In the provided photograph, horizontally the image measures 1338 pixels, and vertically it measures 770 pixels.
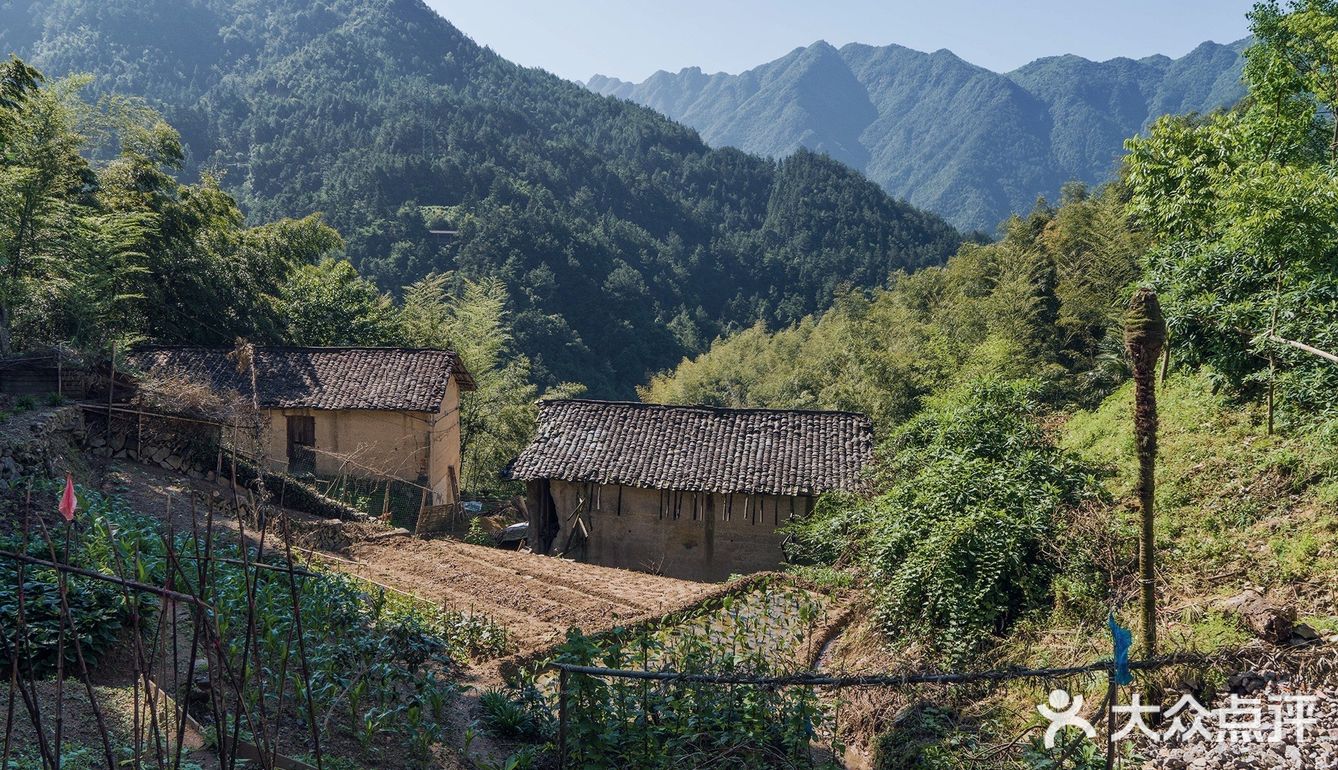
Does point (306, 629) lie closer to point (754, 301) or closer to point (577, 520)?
point (577, 520)

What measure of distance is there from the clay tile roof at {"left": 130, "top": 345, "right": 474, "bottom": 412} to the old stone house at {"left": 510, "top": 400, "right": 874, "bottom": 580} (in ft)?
12.8

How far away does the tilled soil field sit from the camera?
10602 millimetres

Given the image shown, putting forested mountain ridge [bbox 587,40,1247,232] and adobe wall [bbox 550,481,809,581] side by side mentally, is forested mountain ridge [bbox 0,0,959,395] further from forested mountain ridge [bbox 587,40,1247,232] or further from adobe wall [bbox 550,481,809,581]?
forested mountain ridge [bbox 587,40,1247,232]

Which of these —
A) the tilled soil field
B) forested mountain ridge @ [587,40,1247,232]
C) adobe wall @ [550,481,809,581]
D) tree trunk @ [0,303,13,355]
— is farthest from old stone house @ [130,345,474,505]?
forested mountain ridge @ [587,40,1247,232]

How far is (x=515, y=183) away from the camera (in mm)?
64125

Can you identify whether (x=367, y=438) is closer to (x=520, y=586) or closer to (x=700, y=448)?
(x=700, y=448)

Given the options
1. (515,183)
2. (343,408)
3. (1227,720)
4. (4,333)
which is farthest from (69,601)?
(515,183)

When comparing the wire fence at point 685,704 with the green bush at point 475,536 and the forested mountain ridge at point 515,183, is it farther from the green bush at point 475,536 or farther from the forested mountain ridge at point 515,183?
the forested mountain ridge at point 515,183

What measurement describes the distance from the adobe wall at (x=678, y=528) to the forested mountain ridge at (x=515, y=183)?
89.7 feet

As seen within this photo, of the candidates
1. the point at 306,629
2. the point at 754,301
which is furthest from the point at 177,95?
the point at 306,629

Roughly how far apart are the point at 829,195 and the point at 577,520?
59833 mm

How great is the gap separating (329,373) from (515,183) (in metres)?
46.4

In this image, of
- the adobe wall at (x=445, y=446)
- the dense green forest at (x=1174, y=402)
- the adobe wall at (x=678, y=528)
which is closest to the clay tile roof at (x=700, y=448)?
the adobe wall at (x=678, y=528)

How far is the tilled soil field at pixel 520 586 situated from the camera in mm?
10602
